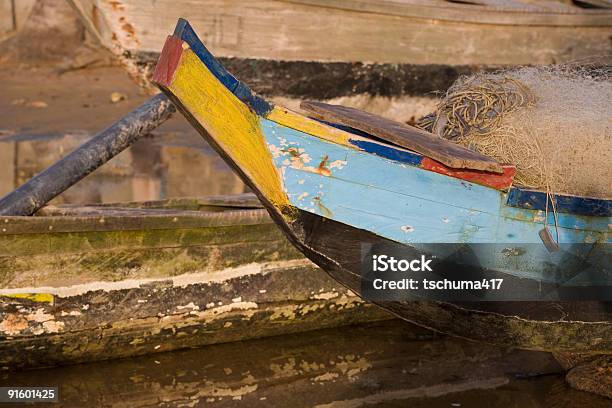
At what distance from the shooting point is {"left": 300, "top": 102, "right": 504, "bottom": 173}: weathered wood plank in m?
3.93

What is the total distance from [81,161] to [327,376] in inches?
69.5

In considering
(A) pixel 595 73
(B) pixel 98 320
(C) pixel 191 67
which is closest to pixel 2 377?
(B) pixel 98 320

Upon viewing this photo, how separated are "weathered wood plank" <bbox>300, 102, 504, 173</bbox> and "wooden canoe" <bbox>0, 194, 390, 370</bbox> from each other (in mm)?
1030

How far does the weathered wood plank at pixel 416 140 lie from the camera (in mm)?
3928

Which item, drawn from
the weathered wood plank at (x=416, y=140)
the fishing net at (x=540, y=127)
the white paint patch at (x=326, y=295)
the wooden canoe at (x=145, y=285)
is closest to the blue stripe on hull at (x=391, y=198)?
the weathered wood plank at (x=416, y=140)

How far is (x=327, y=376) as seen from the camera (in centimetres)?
520

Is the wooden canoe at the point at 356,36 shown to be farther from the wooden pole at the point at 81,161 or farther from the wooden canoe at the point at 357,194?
the wooden canoe at the point at 357,194

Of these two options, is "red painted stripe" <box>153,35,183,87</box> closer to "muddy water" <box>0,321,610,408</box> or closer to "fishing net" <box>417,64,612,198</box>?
"fishing net" <box>417,64,612,198</box>

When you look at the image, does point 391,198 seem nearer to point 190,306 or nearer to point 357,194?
point 357,194

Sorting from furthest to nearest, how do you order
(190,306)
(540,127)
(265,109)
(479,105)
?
(190,306) → (479,105) → (540,127) → (265,109)

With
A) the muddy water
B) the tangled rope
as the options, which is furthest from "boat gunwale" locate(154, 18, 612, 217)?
the muddy water

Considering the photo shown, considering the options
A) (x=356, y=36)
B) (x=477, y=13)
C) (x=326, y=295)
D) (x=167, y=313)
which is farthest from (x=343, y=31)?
(x=167, y=313)

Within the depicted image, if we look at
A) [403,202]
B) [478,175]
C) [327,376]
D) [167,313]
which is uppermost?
[478,175]

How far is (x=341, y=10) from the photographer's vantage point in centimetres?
759
